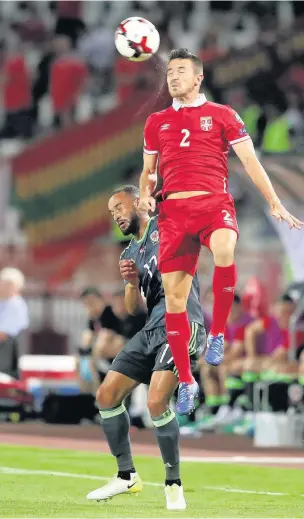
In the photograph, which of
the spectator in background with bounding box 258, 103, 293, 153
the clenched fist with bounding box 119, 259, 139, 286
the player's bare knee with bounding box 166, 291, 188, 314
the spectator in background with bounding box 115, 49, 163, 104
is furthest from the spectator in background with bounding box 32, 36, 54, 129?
the player's bare knee with bounding box 166, 291, 188, 314

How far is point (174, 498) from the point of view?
965 cm

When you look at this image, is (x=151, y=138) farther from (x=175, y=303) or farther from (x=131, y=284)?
(x=175, y=303)

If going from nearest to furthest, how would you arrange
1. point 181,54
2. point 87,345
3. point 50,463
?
point 181,54 < point 50,463 < point 87,345

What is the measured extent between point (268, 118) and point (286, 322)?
5300 mm

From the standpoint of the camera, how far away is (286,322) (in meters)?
17.0

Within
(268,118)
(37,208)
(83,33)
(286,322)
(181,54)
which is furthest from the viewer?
(83,33)

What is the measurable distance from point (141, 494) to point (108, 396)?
1097 mm

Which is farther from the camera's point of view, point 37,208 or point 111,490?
point 37,208

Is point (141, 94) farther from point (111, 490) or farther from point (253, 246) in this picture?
point (111, 490)

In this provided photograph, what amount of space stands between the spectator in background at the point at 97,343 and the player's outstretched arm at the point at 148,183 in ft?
29.2

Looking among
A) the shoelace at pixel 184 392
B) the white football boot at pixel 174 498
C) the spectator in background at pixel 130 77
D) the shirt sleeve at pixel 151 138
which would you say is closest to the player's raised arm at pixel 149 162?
the shirt sleeve at pixel 151 138

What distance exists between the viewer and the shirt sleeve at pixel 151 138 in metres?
9.81

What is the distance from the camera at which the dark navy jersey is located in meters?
9.98

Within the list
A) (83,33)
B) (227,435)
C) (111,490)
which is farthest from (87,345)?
(83,33)
